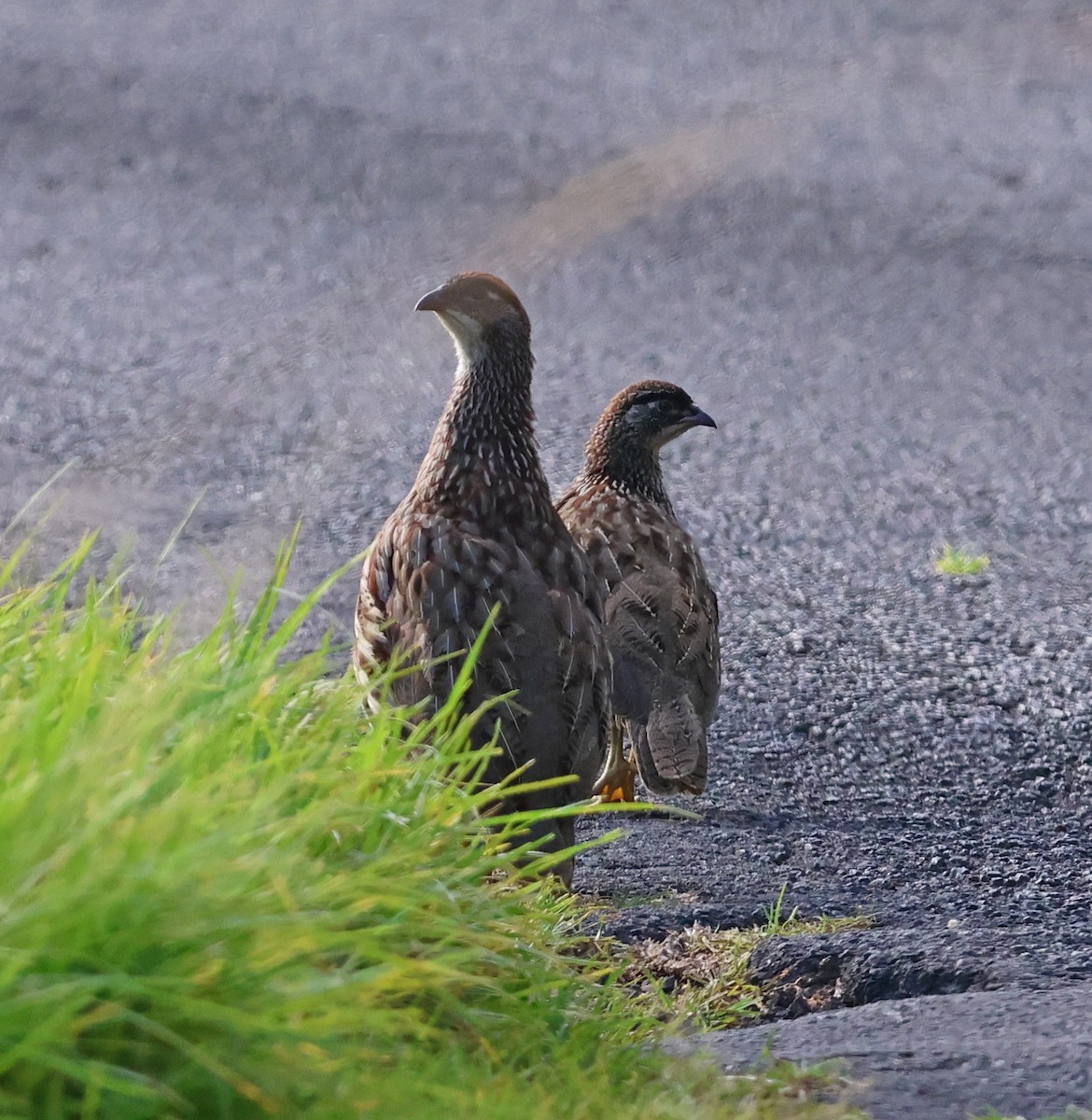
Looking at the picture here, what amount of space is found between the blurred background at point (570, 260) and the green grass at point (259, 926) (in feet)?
10.4

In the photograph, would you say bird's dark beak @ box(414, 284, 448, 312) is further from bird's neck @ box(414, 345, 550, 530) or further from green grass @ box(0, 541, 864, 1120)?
green grass @ box(0, 541, 864, 1120)

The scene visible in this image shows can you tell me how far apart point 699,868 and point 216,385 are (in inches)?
268

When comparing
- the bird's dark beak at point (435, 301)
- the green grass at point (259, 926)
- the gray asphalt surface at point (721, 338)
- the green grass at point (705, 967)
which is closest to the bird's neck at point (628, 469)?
the gray asphalt surface at point (721, 338)

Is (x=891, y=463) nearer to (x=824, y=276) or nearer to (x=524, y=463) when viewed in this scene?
(x=824, y=276)

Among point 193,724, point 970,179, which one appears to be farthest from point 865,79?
point 193,724

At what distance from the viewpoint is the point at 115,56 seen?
15508 millimetres

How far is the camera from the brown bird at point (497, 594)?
5305 mm

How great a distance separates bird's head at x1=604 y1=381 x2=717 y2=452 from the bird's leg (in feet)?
4.28

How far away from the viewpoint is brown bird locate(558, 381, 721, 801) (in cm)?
587

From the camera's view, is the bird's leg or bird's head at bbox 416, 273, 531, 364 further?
the bird's leg

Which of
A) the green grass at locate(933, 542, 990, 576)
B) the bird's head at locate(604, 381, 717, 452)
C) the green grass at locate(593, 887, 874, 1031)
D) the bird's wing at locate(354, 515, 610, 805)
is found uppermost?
the bird's head at locate(604, 381, 717, 452)

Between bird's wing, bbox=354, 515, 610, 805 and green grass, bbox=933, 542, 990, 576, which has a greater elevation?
green grass, bbox=933, 542, 990, 576

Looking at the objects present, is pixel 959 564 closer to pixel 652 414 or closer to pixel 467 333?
pixel 652 414

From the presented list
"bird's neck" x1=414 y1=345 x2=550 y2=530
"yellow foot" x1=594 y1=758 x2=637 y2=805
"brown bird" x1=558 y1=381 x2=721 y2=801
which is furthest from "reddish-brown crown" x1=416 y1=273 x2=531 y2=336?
"yellow foot" x1=594 y1=758 x2=637 y2=805
